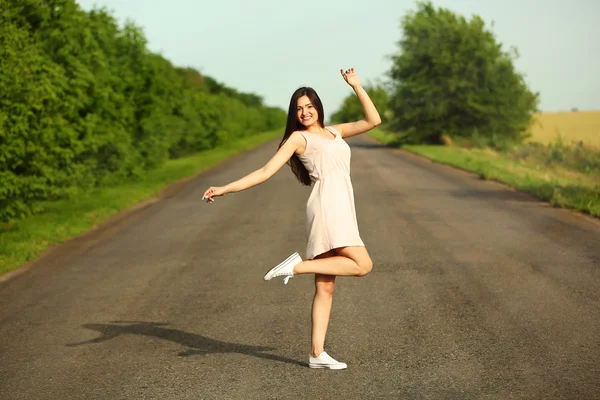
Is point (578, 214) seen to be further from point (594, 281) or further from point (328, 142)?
point (328, 142)

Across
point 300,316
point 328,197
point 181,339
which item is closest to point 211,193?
point 328,197

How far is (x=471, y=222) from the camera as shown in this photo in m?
13.6

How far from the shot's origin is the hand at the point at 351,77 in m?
5.69

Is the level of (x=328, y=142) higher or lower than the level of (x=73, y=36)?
lower

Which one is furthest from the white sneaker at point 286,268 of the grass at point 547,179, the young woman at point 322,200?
the grass at point 547,179

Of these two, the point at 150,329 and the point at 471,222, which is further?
the point at 471,222

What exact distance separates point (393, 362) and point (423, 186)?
15.2 meters

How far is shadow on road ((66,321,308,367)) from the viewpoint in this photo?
→ 621 cm

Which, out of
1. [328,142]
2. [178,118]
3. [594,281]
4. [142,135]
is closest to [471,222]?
[594,281]

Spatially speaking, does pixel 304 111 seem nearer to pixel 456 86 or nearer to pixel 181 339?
pixel 181 339

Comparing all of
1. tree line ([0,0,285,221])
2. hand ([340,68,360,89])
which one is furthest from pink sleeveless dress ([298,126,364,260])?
tree line ([0,0,285,221])

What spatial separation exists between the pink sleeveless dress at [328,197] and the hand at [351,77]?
0.44 meters

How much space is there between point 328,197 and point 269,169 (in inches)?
18.3

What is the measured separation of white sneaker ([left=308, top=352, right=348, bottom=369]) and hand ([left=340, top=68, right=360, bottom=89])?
1844 mm
